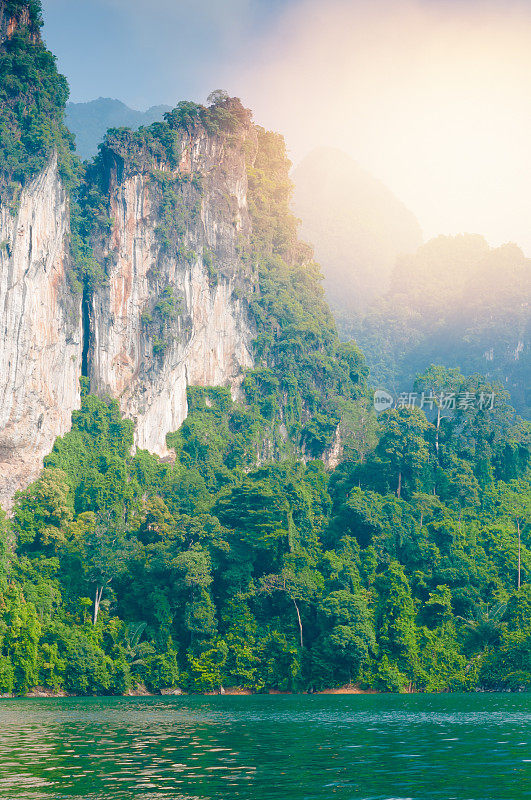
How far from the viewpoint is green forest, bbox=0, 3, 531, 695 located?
137 ft

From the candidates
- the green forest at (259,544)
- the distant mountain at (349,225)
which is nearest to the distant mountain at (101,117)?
the distant mountain at (349,225)

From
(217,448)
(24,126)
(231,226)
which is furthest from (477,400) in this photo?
(24,126)

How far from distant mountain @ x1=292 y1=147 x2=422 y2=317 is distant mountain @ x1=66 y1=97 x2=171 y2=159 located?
28211 millimetres

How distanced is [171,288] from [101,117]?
99573mm

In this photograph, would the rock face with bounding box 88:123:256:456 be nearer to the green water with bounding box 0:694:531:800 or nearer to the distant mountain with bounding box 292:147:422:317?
the green water with bounding box 0:694:531:800

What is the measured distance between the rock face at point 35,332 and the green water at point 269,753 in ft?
71.0

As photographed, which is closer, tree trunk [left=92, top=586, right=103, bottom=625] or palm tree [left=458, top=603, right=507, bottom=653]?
palm tree [left=458, top=603, right=507, bottom=653]

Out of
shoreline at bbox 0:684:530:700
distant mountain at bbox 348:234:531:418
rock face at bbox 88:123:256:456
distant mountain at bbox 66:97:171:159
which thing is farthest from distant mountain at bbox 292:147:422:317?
shoreline at bbox 0:684:530:700

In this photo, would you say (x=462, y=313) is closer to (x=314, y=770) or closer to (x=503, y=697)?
(x=503, y=697)

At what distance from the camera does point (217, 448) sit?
190 feet

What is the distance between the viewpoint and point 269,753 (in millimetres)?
16734

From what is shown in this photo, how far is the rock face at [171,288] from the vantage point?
186 ft

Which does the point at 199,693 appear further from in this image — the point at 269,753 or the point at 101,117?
the point at 101,117

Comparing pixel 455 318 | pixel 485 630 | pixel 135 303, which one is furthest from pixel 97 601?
pixel 455 318
